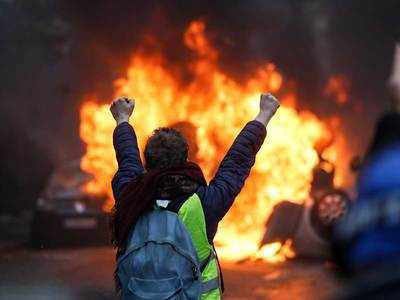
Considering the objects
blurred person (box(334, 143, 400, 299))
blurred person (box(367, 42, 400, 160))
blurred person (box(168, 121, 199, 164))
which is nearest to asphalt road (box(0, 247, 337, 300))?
blurred person (box(168, 121, 199, 164))

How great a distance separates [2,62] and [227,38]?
209 inches

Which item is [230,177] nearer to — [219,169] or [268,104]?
[219,169]

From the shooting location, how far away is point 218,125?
14180 mm

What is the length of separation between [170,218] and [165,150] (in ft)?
0.94

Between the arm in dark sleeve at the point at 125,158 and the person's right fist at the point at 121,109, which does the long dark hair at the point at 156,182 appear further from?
the person's right fist at the point at 121,109

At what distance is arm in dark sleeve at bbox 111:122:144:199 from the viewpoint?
334cm

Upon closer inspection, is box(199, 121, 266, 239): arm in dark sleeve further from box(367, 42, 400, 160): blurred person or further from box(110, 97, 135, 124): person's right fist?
box(367, 42, 400, 160): blurred person

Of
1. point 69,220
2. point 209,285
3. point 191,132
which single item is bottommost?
point 209,285

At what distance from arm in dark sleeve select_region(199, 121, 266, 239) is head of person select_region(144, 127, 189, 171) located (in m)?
0.16

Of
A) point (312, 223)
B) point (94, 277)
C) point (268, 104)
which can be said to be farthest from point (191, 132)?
point (268, 104)

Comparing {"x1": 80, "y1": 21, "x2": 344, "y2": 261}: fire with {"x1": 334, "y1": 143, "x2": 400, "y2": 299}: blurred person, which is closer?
{"x1": 334, "y1": 143, "x2": 400, "y2": 299}: blurred person

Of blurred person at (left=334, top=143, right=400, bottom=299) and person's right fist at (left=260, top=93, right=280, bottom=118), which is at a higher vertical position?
person's right fist at (left=260, top=93, right=280, bottom=118)

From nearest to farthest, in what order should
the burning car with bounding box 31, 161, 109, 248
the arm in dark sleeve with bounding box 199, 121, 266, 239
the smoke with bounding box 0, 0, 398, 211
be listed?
the arm in dark sleeve with bounding box 199, 121, 266, 239 → the burning car with bounding box 31, 161, 109, 248 → the smoke with bounding box 0, 0, 398, 211

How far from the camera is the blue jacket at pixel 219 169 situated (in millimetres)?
3176
